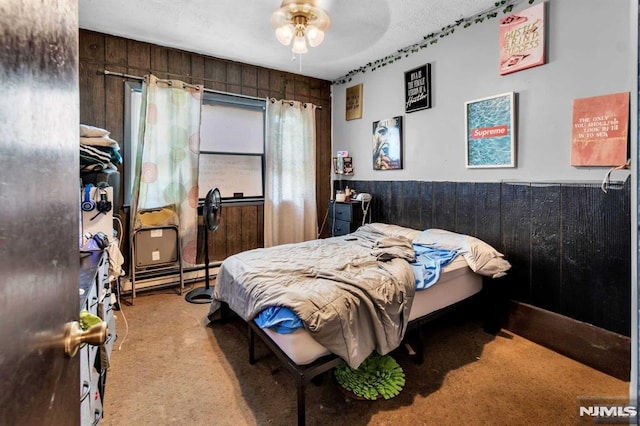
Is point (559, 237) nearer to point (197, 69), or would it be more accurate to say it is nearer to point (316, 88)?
point (316, 88)

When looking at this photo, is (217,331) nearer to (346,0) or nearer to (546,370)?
(546,370)

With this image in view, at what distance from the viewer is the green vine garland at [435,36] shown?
256cm

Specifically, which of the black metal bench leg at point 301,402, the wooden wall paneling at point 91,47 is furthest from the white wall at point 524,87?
the wooden wall paneling at point 91,47

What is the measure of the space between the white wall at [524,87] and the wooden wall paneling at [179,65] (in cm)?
211

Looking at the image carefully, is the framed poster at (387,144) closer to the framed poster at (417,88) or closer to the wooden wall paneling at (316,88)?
the framed poster at (417,88)

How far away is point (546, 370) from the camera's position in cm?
205

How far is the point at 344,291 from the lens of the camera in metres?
1.77

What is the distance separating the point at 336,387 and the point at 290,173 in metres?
2.75

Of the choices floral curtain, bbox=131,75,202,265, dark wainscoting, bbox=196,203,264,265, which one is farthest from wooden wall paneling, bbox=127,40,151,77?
dark wainscoting, bbox=196,203,264,265

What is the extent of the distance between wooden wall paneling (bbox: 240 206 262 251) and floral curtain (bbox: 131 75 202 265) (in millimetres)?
620

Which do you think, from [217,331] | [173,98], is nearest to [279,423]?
[217,331]

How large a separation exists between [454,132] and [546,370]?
2006 millimetres

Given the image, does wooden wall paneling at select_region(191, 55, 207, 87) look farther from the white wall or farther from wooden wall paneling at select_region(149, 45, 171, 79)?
the white wall

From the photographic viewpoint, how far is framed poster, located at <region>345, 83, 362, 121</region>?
13.5ft
